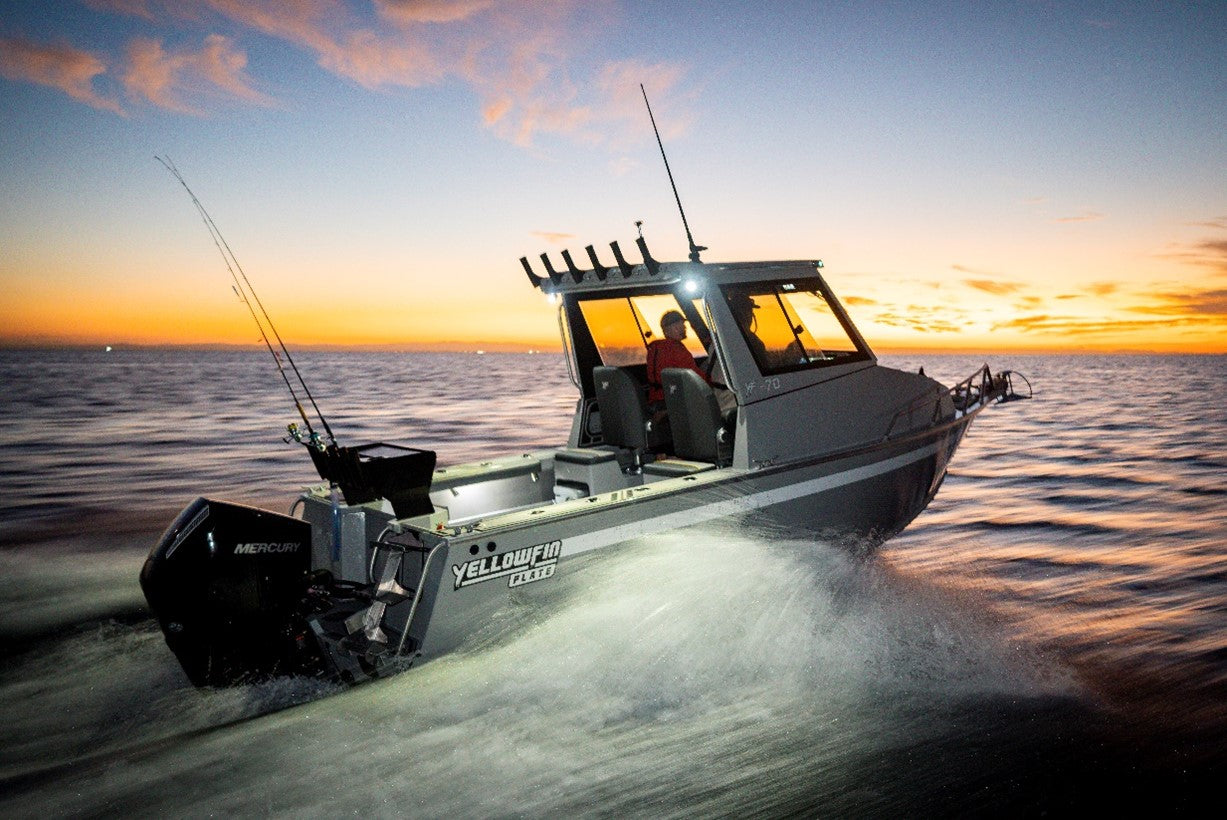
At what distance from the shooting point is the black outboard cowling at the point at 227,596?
13.0 ft

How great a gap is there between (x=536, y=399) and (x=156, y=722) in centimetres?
2983

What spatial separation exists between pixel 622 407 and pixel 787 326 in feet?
4.91

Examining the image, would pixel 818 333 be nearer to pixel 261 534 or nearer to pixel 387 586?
pixel 387 586

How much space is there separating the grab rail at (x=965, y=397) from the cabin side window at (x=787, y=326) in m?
0.73

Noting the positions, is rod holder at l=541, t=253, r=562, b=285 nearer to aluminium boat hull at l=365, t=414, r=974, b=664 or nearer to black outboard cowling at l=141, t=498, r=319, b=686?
aluminium boat hull at l=365, t=414, r=974, b=664

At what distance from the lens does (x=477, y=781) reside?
3.49 meters

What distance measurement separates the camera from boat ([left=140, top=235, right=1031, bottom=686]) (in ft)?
13.4

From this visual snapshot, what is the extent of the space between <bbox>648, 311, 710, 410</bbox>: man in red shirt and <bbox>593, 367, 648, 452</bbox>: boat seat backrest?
0.37 feet

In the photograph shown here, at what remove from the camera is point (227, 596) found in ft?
13.4

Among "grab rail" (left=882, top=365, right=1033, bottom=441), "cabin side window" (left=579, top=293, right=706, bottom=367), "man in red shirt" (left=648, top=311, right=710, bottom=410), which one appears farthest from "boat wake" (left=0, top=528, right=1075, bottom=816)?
"cabin side window" (left=579, top=293, right=706, bottom=367)

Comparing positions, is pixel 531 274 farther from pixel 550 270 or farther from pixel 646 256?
pixel 646 256

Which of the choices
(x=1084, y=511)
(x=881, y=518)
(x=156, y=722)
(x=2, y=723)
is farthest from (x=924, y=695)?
(x=1084, y=511)

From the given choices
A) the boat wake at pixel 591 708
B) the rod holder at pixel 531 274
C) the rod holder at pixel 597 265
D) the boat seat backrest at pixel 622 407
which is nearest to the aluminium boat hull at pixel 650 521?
the boat wake at pixel 591 708

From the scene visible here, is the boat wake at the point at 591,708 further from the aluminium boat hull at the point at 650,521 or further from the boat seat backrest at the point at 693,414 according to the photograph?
the boat seat backrest at the point at 693,414
